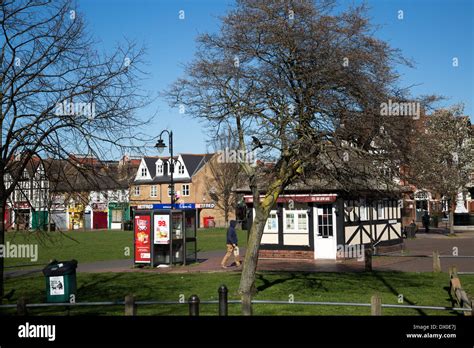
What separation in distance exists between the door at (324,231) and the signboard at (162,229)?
6896mm

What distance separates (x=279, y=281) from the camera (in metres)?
19.8

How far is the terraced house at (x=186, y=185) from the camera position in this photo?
250 feet

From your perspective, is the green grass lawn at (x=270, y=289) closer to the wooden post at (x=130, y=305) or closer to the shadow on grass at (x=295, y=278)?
the shadow on grass at (x=295, y=278)

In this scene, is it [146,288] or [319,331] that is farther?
[146,288]

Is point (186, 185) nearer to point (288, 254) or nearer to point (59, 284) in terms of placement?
→ point (288, 254)

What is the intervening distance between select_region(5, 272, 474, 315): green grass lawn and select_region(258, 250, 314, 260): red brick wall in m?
6.72

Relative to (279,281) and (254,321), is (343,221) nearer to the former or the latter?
(279,281)

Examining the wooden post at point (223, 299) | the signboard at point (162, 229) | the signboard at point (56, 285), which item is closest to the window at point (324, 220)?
the signboard at point (162, 229)

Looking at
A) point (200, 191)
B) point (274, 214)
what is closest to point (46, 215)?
point (274, 214)

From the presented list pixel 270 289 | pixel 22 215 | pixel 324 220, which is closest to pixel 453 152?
pixel 324 220

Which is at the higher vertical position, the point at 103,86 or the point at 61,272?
the point at 103,86

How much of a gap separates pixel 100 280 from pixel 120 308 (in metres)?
7.14

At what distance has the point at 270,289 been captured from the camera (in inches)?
709

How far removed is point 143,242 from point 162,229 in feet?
3.16
